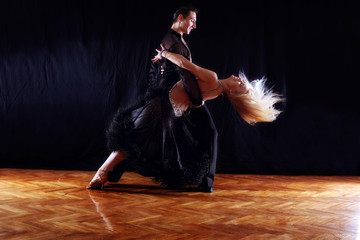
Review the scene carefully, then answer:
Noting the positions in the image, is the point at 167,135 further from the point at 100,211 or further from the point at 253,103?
the point at 100,211

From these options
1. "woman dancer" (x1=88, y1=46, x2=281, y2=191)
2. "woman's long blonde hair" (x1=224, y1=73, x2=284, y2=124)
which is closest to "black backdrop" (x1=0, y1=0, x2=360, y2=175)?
"woman's long blonde hair" (x1=224, y1=73, x2=284, y2=124)

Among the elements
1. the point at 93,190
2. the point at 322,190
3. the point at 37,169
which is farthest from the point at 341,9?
the point at 37,169

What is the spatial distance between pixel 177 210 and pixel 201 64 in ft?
6.31

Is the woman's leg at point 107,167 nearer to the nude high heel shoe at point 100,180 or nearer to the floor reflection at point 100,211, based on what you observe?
the nude high heel shoe at point 100,180

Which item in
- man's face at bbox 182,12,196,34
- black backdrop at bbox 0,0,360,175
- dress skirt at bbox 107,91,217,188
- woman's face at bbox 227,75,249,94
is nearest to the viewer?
dress skirt at bbox 107,91,217,188

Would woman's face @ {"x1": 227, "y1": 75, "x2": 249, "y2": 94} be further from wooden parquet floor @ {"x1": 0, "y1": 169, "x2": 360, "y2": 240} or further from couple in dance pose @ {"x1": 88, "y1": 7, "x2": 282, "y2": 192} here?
wooden parquet floor @ {"x1": 0, "y1": 169, "x2": 360, "y2": 240}

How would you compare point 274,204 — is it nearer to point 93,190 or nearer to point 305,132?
point 93,190

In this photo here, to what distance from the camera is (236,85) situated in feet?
10.1

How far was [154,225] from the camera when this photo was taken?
1987 mm

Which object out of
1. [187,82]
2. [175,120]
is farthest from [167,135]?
[187,82]

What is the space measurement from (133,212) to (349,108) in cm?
248

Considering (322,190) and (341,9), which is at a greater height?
(341,9)

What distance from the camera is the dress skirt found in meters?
2.86

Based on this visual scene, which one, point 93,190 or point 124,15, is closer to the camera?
point 93,190
